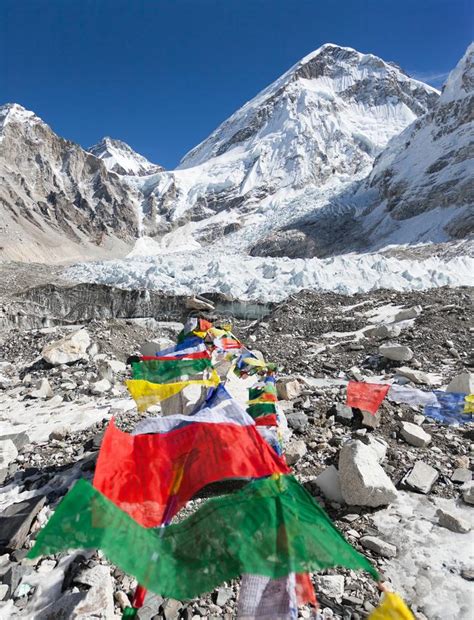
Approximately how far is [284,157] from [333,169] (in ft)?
43.6

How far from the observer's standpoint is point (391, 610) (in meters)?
1.78

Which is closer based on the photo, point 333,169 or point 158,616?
point 158,616

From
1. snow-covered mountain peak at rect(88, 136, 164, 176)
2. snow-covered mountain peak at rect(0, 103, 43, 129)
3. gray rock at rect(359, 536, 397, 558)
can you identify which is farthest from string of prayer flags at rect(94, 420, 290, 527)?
snow-covered mountain peak at rect(88, 136, 164, 176)

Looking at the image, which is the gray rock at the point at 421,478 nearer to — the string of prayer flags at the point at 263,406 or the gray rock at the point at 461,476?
the gray rock at the point at 461,476

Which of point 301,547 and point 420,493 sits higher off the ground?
point 301,547

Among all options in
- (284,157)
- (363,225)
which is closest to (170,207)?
(284,157)

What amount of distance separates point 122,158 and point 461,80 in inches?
5108

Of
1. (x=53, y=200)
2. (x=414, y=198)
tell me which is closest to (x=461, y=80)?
(x=414, y=198)

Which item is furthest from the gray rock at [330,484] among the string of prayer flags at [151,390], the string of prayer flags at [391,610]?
the string of prayer flags at [391,610]

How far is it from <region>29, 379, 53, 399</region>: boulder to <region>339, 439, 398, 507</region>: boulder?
20.0 ft

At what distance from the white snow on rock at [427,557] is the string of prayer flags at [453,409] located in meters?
1.63

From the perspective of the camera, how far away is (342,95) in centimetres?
13038

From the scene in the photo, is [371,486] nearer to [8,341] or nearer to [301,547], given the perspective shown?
[301,547]

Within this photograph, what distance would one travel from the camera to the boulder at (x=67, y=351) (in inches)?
365
